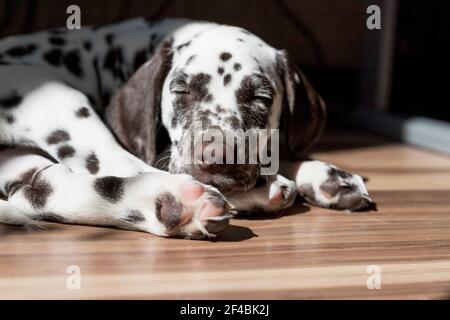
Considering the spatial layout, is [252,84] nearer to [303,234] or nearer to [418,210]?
[303,234]

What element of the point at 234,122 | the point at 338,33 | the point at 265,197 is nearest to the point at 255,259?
the point at 265,197

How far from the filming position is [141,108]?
138 inches

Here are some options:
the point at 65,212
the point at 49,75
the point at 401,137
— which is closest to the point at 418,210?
the point at 65,212

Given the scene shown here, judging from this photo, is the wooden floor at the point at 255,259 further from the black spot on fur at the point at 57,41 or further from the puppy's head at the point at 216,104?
the black spot on fur at the point at 57,41

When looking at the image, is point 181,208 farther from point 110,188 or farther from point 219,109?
point 219,109

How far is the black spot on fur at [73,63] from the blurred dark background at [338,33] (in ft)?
8.18

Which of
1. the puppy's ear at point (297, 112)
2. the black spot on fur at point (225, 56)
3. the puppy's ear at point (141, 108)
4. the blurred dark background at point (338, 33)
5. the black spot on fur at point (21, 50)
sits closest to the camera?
the black spot on fur at point (225, 56)

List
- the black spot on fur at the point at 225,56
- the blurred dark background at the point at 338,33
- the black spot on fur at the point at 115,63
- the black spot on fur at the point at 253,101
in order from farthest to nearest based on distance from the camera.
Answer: the blurred dark background at the point at 338,33, the black spot on fur at the point at 115,63, the black spot on fur at the point at 225,56, the black spot on fur at the point at 253,101

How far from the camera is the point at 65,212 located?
294cm

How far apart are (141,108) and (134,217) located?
854mm

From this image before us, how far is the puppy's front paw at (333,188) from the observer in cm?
340

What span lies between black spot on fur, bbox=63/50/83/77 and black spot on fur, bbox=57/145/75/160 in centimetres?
74

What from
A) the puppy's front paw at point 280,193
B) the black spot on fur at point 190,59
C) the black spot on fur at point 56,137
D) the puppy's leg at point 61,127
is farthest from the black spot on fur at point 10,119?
the puppy's front paw at point 280,193
